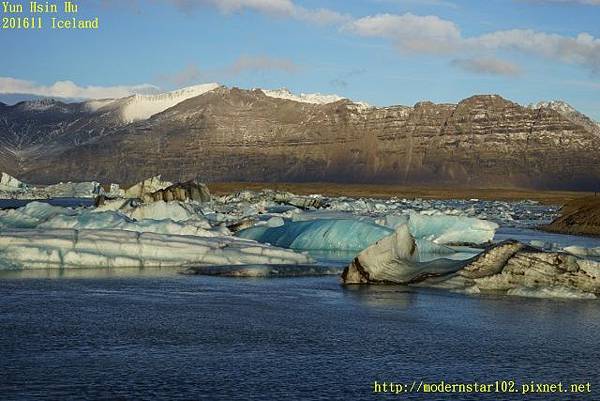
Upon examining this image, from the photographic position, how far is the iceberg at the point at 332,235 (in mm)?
28984

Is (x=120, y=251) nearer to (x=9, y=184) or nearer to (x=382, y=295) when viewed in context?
(x=382, y=295)

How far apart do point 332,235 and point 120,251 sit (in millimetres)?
9066

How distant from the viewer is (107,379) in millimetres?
9922

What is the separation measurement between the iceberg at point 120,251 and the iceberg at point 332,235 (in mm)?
5020

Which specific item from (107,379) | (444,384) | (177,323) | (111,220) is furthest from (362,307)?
(111,220)

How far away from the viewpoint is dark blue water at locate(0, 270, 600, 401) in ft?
32.2

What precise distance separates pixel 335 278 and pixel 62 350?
10.4 metres

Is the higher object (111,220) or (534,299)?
(111,220)

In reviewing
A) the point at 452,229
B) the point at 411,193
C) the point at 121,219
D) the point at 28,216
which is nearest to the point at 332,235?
the point at 452,229

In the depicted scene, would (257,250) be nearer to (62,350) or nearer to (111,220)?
(111,220)

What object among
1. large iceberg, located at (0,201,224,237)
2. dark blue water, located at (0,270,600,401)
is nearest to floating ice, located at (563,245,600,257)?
dark blue water, located at (0,270,600,401)

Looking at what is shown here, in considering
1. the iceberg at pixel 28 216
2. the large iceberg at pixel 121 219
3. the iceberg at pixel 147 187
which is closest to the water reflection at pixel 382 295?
the large iceberg at pixel 121 219

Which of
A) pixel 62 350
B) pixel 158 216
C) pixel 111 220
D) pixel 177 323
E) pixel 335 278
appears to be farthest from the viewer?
pixel 158 216

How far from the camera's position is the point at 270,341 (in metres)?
12.5
